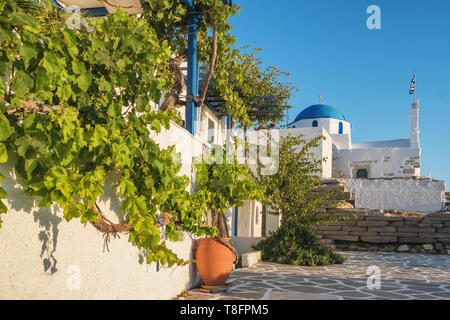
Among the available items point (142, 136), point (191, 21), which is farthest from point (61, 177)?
point (191, 21)

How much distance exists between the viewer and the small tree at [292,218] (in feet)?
29.0

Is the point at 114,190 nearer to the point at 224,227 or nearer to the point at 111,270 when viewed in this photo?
the point at 111,270

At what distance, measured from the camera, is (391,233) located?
42.6ft

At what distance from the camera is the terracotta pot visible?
16.4ft

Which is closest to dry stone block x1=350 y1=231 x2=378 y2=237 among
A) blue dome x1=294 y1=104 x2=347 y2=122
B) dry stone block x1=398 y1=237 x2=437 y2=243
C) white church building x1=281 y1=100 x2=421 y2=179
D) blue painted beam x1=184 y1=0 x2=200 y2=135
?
dry stone block x1=398 y1=237 x2=437 y2=243

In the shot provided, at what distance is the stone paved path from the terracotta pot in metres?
0.23

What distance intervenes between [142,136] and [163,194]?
23.5 inches

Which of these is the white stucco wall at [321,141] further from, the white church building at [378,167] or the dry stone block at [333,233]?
the dry stone block at [333,233]

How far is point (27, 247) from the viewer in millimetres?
2402

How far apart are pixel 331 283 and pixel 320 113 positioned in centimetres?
Result: 2583

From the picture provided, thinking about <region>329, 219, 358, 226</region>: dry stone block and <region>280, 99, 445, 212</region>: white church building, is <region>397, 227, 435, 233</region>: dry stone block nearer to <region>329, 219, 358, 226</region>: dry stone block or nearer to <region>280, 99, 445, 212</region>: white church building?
<region>329, 219, 358, 226</region>: dry stone block

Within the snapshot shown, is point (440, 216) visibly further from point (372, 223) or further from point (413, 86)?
point (413, 86)

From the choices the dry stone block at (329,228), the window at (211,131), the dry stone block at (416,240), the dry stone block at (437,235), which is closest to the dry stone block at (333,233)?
the dry stone block at (329,228)

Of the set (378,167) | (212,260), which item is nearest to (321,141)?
(378,167)
